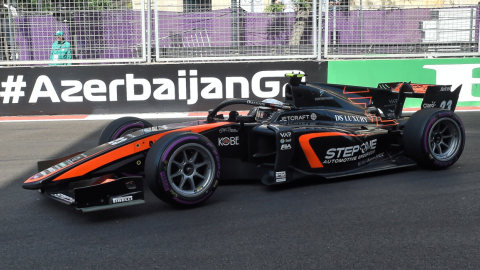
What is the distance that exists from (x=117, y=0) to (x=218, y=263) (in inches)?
349

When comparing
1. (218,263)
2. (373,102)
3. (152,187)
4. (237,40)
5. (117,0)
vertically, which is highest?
(117,0)

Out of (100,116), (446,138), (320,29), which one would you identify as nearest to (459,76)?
(320,29)

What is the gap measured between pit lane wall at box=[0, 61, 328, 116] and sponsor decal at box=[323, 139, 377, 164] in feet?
19.6

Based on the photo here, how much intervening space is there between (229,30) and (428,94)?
231 inches

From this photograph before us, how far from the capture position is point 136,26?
37.0 feet

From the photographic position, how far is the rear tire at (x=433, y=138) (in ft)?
17.8

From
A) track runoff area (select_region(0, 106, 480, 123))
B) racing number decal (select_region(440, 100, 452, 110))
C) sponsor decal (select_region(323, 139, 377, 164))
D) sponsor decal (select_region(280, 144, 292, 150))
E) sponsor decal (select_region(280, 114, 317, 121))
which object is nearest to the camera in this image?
sponsor decal (select_region(280, 144, 292, 150))

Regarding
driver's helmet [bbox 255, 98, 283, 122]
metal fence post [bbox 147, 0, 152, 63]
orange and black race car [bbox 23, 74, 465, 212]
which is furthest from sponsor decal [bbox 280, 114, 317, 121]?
metal fence post [bbox 147, 0, 152, 63]

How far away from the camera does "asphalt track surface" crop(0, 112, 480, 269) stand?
3365 mm

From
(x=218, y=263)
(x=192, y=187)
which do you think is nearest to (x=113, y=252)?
(x=218, y=263)

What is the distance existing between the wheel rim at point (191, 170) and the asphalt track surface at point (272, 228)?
19 cm

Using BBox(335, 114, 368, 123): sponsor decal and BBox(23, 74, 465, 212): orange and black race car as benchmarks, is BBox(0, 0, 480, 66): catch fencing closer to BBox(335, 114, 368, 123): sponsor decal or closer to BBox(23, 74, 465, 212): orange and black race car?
BBox(23, 74, 465, 212): orange and black race car

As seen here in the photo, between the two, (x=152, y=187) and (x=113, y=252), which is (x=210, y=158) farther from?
(x=113, y=252)

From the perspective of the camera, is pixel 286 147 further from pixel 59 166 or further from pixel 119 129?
pixel 59 166
